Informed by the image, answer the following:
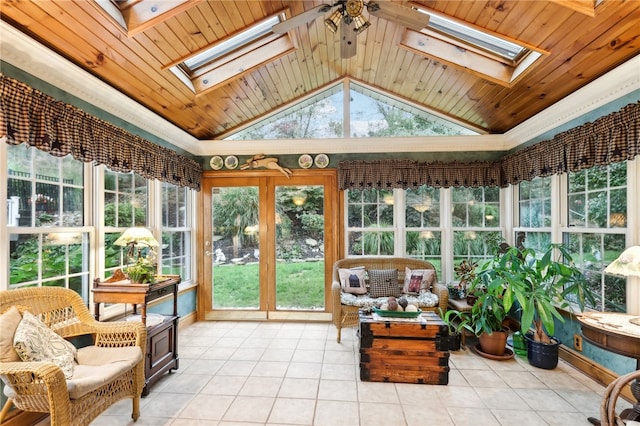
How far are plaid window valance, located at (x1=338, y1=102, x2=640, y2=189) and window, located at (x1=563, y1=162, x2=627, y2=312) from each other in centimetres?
23

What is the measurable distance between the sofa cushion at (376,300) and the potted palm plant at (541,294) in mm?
786

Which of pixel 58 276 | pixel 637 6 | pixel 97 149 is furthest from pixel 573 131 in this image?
pixel 58 276

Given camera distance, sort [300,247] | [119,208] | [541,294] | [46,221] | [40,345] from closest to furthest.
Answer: [40,345] < [46,221] < [541,294] < [119,208] < [300,247]

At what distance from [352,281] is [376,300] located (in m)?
0.41

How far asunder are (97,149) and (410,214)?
377 cm

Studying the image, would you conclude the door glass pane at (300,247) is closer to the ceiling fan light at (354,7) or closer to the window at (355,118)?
the window at (355,118)

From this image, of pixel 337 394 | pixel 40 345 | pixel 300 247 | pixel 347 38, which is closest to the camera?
pixel 40 345

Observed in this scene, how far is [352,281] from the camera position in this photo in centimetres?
408

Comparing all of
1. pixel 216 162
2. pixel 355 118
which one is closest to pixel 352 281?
pixel 355 118

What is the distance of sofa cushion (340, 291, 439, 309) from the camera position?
3707 millimetres

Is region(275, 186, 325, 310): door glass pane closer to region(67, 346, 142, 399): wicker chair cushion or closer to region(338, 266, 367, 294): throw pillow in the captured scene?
region(338, 266, 367, 294): throw pillow

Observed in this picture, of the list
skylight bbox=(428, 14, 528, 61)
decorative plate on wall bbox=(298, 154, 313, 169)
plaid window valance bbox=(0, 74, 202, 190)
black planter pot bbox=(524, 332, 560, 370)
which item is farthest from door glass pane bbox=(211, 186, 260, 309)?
black planter pot bbox=(524, 332, 560, 370)

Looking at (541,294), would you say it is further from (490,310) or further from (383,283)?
(383,283)

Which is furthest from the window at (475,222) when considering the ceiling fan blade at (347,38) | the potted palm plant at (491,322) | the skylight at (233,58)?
the skylight at (233,58)
